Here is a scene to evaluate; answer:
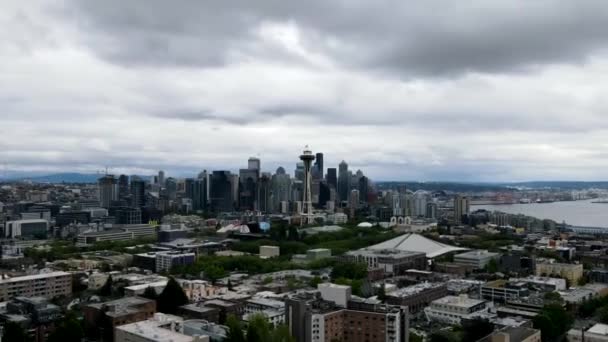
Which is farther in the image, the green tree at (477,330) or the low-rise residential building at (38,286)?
the low-rise residential building at (38,286)

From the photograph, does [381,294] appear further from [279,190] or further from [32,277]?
[279,190]

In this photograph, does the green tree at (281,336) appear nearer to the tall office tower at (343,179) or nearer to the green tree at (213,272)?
the green tree at (213,272)

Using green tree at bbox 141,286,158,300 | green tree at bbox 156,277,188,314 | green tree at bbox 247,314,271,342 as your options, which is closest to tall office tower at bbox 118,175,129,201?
green tree at bbox 141,286,158,300

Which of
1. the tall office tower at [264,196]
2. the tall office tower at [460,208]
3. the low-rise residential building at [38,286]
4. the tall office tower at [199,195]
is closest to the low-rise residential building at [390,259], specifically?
the low-rise residential building at [38,286]

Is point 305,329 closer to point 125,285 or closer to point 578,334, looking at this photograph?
point 578,334

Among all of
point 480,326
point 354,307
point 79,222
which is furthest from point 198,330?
point 79,222

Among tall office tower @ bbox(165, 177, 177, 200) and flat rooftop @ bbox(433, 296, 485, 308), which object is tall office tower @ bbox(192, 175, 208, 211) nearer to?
tall office tower @ bbox(165, 177, 177, 200)

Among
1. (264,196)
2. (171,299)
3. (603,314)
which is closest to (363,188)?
(264,196)
